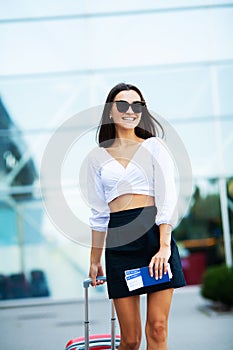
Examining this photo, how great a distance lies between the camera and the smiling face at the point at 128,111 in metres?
2.92

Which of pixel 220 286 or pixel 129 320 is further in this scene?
pixel 220 286

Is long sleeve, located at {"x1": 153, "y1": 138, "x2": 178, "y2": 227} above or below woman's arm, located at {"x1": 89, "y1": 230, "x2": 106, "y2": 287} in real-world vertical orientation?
above

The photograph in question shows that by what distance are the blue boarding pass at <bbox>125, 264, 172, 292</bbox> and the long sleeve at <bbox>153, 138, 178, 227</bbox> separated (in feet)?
0.74

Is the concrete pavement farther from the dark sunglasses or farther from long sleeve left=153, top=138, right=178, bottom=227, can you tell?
the dark sunglasses

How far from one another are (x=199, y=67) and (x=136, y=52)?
1.07 m

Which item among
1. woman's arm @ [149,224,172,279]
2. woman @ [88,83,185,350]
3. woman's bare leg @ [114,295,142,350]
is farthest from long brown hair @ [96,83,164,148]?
woman's bare leg @ [114,295,142,350]

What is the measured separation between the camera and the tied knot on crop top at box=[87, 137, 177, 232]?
274 centimetres

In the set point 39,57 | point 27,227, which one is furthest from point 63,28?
point 27,227

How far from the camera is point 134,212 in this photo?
2791 millimetres

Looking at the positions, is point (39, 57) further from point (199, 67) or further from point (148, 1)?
point (199, 67)

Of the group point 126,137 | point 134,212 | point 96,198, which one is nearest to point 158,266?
point 134,212

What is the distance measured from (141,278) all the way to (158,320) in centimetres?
20

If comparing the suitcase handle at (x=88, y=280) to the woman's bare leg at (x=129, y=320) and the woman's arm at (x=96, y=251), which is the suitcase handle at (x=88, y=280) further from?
the woman's bare leg at (x=129, y=320)

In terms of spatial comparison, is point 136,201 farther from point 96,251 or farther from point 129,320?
point 129,320
